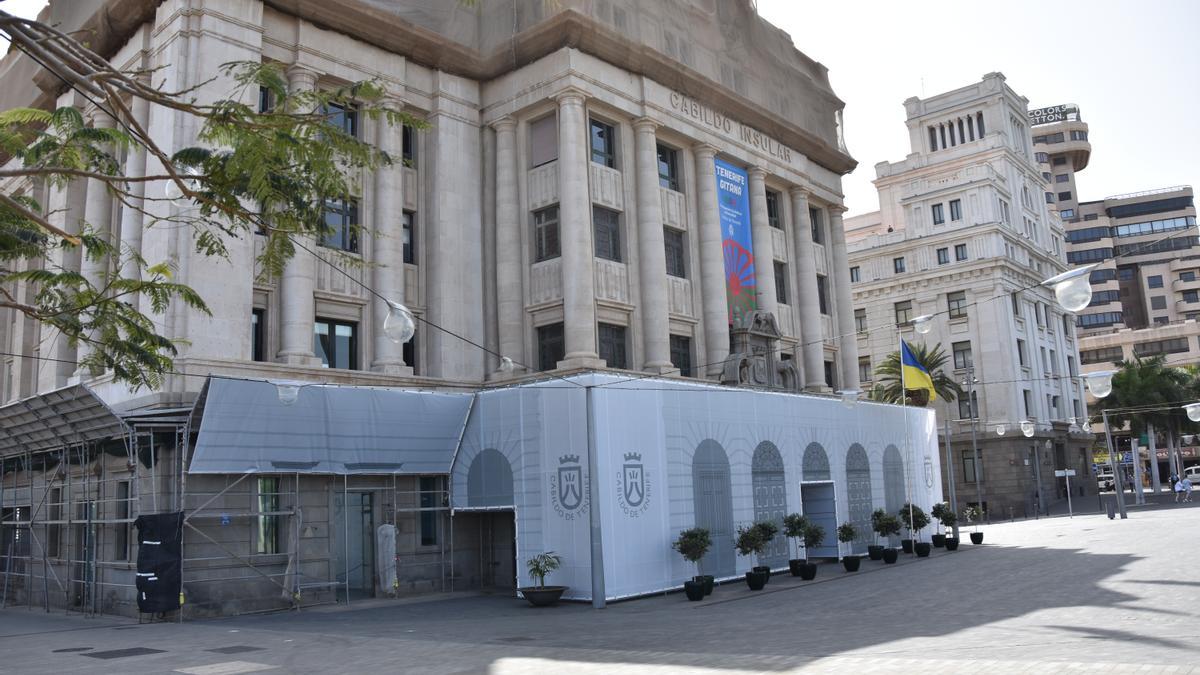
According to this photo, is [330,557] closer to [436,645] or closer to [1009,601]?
[436,645]

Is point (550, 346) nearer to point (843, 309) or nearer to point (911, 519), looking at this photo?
point (911, 519)

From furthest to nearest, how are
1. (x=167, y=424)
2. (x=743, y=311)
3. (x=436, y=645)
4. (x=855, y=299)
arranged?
(x=855, y=299)
(x=743, y=311)
(x=167, y=424)
(x=436, y=645)

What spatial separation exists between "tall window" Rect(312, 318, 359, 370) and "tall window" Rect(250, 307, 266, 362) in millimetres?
1463

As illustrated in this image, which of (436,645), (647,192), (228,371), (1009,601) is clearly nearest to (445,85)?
(647,192)

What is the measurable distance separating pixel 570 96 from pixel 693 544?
1582 centimetres

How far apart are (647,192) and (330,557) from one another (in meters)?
16.6

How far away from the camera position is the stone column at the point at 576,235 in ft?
99.1

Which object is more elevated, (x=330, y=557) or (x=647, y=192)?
(x=647, y=192)

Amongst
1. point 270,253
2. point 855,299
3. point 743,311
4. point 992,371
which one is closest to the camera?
point 270,253

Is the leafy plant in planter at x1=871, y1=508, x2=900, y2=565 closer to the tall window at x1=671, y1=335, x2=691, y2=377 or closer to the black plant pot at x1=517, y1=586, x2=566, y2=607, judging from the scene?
the tall window at x1=671, y1=335, x2=691, y2=377

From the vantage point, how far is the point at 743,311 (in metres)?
37.3

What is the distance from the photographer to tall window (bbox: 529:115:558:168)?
109 feet

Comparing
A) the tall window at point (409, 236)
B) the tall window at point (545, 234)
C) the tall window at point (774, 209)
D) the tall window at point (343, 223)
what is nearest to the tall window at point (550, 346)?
the tall window at point (545, 234)

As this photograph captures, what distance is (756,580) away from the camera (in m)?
25.9
